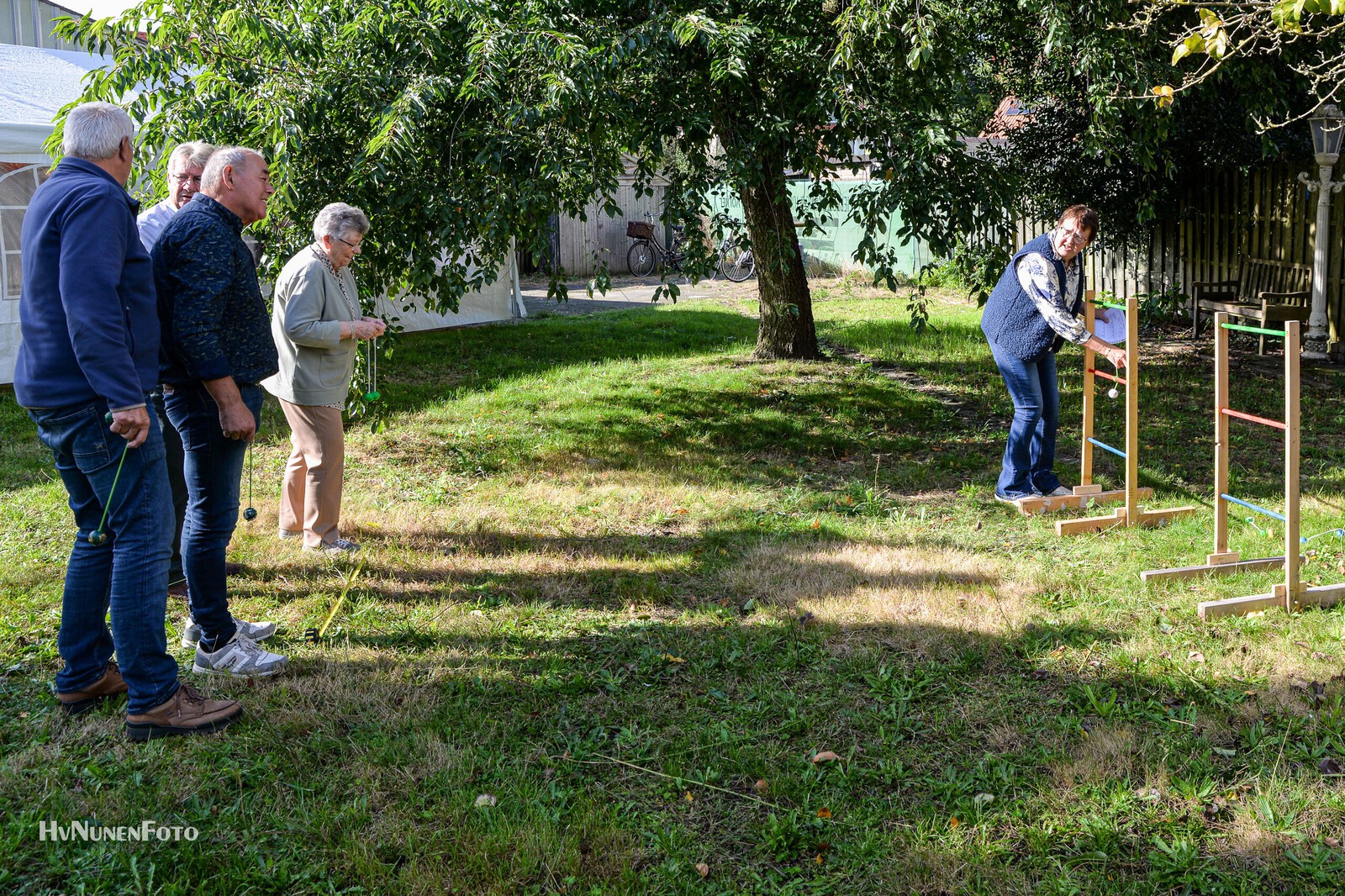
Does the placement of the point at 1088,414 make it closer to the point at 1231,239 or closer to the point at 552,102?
the point at 552,102

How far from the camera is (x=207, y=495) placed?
4.19 m

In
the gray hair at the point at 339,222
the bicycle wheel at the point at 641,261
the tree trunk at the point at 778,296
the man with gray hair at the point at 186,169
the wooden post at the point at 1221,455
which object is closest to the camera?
the man with gray hair at the point at 186,169

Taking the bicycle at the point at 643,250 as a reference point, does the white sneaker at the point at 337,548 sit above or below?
below

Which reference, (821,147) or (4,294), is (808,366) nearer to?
(821,147)

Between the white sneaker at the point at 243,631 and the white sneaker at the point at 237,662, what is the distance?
0.30ft

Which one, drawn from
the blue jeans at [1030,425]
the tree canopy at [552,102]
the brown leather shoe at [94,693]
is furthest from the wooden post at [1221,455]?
the brown leather shoe at [94,693]

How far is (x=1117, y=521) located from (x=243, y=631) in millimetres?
4579

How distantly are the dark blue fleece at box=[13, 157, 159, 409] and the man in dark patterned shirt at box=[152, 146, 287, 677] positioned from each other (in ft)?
1.09

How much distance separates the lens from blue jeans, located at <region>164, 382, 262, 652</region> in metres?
4.12

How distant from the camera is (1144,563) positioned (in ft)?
18.1

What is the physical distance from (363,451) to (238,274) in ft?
14.3

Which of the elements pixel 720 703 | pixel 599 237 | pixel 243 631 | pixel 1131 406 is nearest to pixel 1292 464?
pixel 1131 406

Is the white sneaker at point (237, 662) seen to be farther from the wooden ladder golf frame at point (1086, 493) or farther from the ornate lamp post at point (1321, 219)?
the ornate lamp post at point (1321, 219)

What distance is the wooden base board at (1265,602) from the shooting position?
4.81 meters
